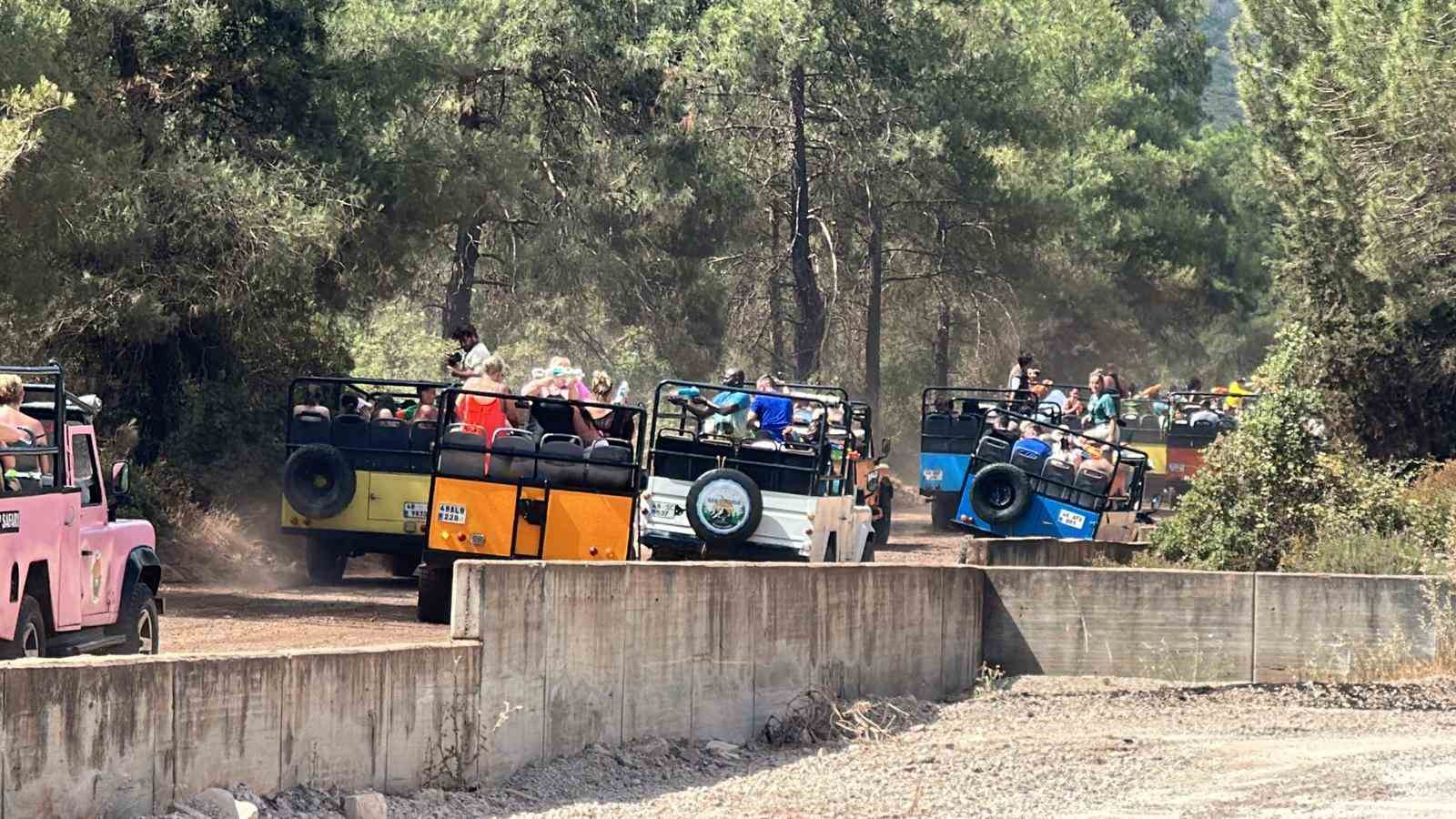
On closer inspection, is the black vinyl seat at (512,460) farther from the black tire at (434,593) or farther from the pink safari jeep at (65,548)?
the pink safari jeep at (65,548)

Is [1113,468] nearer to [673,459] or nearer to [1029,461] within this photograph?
[1029,461]

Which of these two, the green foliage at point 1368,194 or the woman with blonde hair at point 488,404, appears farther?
the green foliage at point 1368,194

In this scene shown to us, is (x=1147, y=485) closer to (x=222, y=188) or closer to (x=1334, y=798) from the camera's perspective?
(x=222, y=188)

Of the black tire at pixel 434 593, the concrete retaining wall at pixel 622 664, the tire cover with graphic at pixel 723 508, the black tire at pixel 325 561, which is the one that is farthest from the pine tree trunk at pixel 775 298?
the concrete retaining wall at pixel 622 664

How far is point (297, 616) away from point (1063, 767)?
8.05 m

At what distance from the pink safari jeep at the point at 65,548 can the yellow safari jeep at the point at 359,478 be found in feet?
17.8

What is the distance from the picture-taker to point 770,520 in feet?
60.0

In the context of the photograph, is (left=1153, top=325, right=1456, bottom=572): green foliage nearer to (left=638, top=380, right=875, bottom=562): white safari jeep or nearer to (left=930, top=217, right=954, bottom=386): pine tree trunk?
(left=638, top=380, right=875, bottom=562): white safari jeep

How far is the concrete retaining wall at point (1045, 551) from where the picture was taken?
19891 millimetres

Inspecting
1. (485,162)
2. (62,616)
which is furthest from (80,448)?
(485,162)

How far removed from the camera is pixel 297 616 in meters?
18.1

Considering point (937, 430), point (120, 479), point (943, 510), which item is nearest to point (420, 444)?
point (120, 479)

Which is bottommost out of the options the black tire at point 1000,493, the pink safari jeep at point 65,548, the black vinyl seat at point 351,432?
the pink safari jeep at point 65,548

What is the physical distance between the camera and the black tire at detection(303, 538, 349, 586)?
20.8 m
